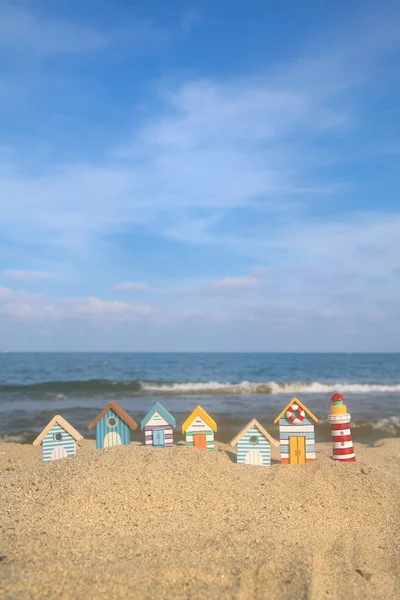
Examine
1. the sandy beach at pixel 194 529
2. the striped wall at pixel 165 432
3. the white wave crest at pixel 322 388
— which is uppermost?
the striped wall at pixel 165 432

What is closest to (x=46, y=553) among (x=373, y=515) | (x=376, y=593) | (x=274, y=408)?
(x=376, y=593)

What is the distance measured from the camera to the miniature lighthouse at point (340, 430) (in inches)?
308

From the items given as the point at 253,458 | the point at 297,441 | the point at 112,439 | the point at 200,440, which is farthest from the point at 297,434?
the point at 112,439

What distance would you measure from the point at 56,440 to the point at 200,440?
246 centimetres

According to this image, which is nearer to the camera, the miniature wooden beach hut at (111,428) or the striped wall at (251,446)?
the striped wall at (251,446)

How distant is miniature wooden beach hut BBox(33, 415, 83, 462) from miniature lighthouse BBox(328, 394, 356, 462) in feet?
14.0

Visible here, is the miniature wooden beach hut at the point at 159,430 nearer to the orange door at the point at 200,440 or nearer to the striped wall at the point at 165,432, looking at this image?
the striped wall at the point at 165,432

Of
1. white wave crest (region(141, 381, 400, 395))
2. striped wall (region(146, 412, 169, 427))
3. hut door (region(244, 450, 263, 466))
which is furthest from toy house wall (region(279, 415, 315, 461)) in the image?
white wave crest (region(141, 381, 400, 395))

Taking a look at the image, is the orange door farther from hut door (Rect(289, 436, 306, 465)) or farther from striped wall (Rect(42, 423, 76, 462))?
striped wall (Rect(42, 423, 76, 462))

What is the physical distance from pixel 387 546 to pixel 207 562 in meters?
2.13

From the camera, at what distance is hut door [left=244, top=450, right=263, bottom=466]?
8219mm

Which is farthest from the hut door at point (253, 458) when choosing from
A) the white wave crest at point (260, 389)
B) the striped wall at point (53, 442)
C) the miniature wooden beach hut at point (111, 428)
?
the white wave crest at point (260, 389)

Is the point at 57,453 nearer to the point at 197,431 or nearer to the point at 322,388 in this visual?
the point at 197,431

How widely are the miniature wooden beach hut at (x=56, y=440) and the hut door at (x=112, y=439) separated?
0.49 m
